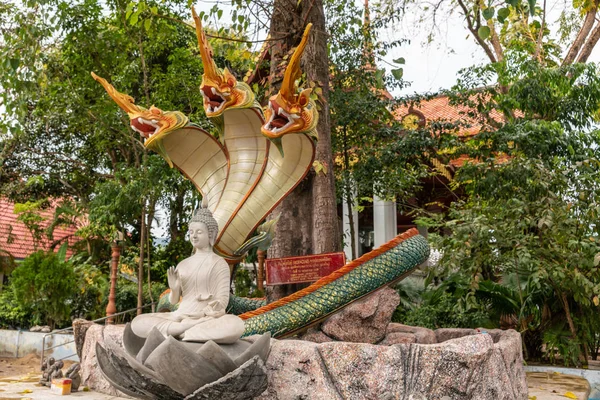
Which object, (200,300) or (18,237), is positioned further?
(18,237)

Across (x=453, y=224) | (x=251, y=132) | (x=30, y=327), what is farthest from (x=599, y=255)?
(x=30, y=327)

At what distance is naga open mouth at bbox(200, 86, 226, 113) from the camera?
568 cm

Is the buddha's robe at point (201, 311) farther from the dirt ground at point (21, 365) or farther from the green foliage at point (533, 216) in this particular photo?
the dirt ground at point (21, 365)

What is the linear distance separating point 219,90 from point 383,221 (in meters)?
7.56

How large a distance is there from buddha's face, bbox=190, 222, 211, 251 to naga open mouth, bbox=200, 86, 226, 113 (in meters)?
1.60

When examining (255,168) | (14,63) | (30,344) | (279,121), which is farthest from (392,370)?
(30,344)

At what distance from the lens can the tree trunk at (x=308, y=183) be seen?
665 centimetres

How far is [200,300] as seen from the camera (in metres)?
4.36

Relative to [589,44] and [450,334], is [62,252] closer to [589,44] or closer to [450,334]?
[450,334]

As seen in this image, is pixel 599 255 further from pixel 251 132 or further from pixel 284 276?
pixel 251 132

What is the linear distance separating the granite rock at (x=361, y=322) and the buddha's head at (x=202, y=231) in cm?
142

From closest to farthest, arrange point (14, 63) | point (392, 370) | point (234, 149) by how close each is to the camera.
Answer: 1. point (392, 370)
2. point (234, 149)
3. point (14, 63)

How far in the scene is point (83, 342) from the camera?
19.6ft

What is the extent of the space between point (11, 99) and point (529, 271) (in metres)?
6.77
